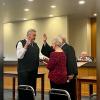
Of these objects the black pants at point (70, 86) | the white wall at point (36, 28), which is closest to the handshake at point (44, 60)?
the black pants at point (70, 86)

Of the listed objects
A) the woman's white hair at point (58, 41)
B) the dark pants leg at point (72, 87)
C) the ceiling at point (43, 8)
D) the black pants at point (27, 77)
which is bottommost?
the dark pants leg at point (72, 87)

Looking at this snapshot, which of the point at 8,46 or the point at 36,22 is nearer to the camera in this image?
the point at 36,22

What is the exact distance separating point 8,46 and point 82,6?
4.46m

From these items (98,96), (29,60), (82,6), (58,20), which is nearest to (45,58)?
(29,60)

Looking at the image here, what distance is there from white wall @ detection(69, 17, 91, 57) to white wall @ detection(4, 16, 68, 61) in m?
0.71

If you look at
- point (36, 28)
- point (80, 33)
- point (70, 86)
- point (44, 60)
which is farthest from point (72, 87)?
point (80, 33)

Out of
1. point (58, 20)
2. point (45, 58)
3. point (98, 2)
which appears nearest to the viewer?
point (98, 2)

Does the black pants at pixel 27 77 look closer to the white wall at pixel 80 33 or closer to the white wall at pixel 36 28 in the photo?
the white wall at pixel 36 28

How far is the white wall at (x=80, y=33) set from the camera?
11492 millimetres

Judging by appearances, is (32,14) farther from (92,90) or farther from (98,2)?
(98,2)

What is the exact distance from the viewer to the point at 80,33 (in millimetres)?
11617

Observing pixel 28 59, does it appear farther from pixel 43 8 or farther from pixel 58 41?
pixel 43 8

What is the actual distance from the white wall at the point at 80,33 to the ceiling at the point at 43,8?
607 millimetres

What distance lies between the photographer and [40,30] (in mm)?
11273
